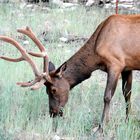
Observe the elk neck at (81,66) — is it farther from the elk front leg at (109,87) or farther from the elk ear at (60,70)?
the elk front leg at (109,87)

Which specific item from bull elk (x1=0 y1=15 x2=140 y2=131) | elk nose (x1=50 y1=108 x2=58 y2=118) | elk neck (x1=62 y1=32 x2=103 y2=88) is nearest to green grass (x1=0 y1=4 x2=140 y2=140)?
elk nose (x1=50 y1=108 x2=58 y2=118)

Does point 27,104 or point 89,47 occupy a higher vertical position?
point 89,47

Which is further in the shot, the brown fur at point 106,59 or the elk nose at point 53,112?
the elk nose at point 53,112

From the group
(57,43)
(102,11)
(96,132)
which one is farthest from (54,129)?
(102,11)

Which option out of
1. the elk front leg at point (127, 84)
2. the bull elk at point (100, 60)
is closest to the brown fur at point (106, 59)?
the bull elk at point (100, 60)

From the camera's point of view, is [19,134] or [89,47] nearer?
[19,134]

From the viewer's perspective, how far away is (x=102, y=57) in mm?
6945

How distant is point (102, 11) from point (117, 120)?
293 inches

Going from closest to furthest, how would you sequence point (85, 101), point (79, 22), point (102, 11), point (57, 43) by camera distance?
point (85, 101) < point (57, 43) < point (79, 22) < point (102, 11)

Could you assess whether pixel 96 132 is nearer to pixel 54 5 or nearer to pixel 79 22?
pixel 79 22

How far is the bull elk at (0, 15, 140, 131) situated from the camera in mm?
6879

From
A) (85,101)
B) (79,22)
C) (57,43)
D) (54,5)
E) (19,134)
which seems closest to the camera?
(19,134)

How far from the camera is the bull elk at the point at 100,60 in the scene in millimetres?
6879

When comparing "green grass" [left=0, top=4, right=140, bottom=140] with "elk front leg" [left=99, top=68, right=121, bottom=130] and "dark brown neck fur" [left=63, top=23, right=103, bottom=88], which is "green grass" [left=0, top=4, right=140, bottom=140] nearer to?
"elk front leg" [left=99, top=68, right=121, bottom=130]
